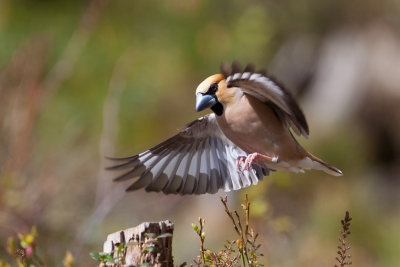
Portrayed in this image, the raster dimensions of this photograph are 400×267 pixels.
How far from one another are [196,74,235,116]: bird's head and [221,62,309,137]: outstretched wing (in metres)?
0.09

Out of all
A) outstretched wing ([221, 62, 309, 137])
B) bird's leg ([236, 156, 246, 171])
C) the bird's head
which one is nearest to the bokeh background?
bird's leg ([236, 156, 246, 171])

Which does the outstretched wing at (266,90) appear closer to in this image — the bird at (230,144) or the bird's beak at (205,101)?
the bird at (230,144)

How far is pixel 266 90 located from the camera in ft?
11.7

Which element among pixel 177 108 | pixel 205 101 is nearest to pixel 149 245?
pixel 205 101

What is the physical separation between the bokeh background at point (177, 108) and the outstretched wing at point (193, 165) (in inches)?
15.6

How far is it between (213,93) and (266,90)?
304mm

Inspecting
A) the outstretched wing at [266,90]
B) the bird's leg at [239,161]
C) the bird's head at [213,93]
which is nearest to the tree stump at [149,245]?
the outstretched wing at [266,90]

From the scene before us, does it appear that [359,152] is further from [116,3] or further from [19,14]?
[19,14]

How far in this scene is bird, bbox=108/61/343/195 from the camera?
360cm

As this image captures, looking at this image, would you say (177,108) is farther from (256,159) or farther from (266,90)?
(266,90)

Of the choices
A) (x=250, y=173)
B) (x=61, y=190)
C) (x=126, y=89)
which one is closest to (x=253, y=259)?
(x=250, y=173)

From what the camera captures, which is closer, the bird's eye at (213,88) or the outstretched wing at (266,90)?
the outstretched wing at (266,90)

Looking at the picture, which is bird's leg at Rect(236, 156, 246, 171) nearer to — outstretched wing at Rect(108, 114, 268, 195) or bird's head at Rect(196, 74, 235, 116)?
outstretched wing at Rect(108, 114, 268, 195)

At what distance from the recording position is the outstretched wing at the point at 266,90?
3336mm
